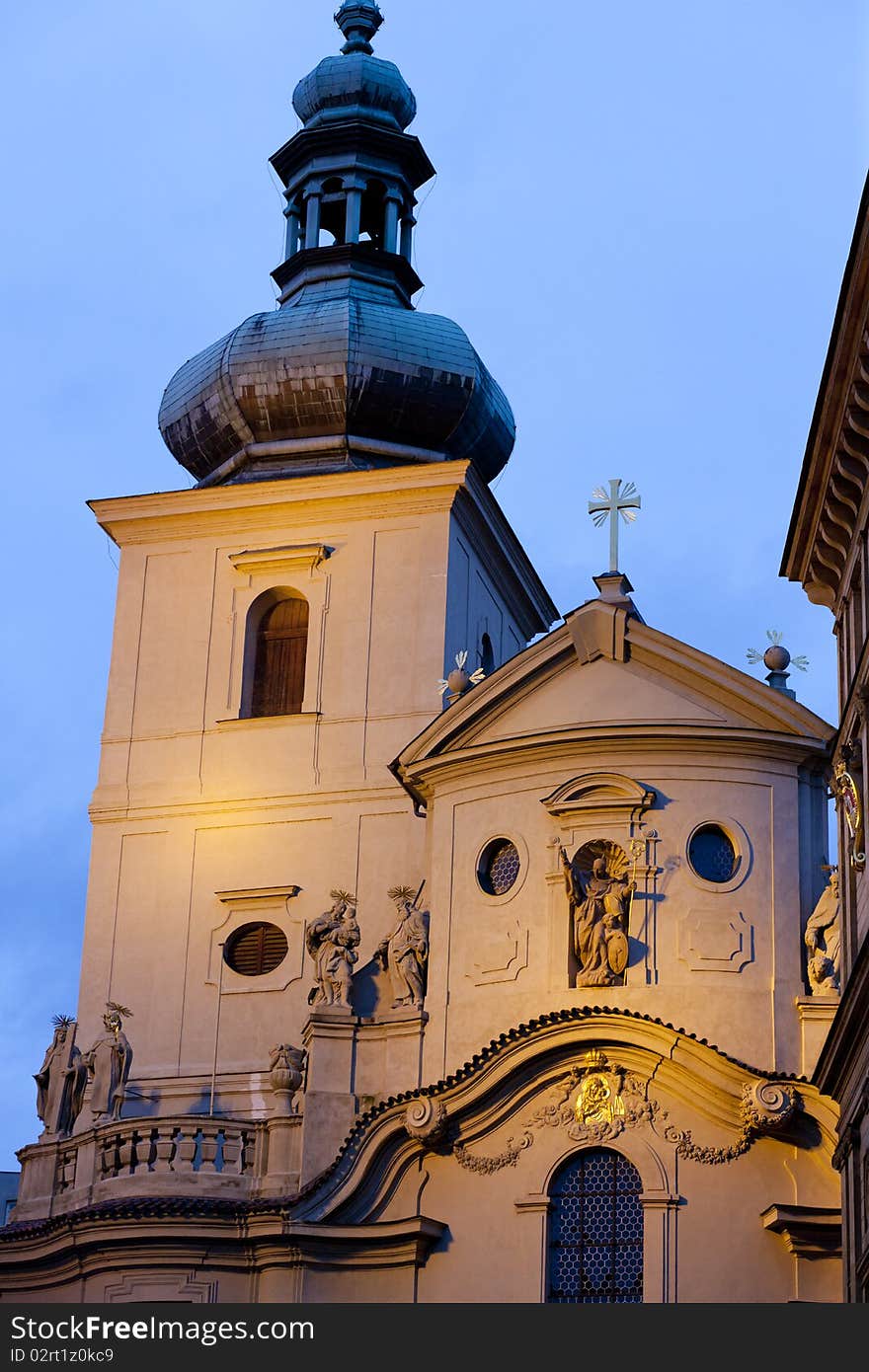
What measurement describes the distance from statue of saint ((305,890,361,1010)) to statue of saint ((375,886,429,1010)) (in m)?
0.37

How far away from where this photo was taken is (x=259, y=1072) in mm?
29469

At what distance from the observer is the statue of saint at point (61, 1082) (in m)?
27.5

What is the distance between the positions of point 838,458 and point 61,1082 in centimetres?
1176

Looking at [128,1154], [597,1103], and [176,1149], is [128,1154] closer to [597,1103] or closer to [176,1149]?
[176,1149]

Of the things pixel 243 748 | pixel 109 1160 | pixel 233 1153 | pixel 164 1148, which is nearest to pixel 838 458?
pixel 233 1153

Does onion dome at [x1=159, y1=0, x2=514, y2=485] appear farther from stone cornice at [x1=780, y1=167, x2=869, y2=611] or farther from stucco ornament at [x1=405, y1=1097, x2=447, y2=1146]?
stone cornice at [x1=780, y1=167, x2=869, y2=611]

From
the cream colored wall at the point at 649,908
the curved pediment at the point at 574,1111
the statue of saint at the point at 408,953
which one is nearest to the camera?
the curved pediment at the point at 574,1111

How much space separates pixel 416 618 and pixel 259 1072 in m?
5.57

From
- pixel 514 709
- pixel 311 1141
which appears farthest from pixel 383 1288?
pixel 514 709

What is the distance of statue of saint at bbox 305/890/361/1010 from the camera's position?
26531mm

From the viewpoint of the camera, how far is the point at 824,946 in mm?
25312

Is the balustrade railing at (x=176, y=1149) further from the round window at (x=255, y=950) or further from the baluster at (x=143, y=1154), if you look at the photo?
the round window at (x=255, y=950)

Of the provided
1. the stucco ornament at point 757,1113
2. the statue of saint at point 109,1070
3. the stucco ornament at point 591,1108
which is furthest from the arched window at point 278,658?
the stucco ornament at point 757,1113

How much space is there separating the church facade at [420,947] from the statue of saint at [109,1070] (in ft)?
0.15
